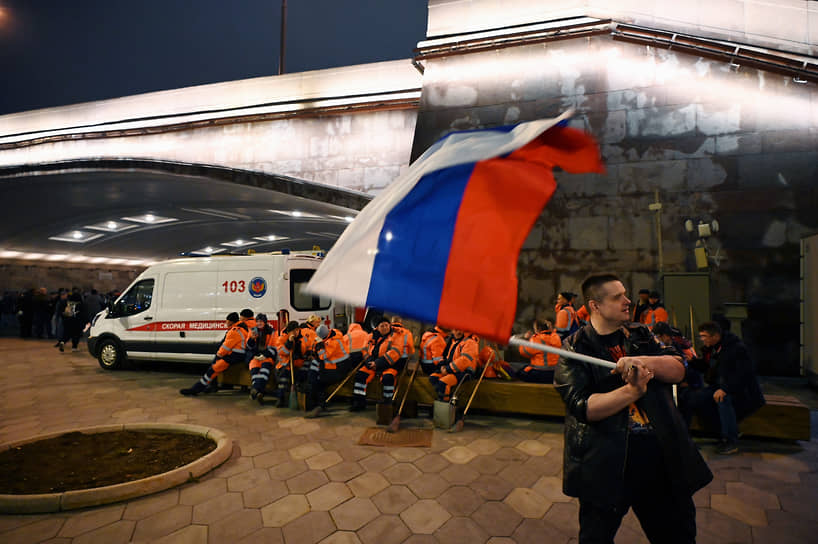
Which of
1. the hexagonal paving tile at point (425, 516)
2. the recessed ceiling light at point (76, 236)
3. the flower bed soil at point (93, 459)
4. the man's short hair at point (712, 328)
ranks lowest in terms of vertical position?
the hexagonal paving tile at point (425, 516)

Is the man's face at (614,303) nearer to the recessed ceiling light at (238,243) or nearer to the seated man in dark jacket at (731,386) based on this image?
the seated man in dark jacket at (731,386)

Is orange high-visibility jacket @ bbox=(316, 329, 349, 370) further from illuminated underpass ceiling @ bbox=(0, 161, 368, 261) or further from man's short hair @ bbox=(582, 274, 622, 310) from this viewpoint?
illuminated underpass ceiling @ bbox=(0, 161, 368, 261)

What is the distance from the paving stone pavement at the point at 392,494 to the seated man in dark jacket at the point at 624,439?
135 cm

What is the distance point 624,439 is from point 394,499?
2481 millimetres

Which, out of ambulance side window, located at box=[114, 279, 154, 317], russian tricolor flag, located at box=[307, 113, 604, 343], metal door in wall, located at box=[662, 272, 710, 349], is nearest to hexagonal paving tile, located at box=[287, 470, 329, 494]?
russian tricolor flag, located at box=[307, 113, 604, 343]

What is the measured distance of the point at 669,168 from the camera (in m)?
9.67

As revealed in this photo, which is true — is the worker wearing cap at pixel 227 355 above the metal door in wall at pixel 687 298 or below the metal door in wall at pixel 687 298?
below

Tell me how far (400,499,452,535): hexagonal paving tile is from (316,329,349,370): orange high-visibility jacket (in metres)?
3.37

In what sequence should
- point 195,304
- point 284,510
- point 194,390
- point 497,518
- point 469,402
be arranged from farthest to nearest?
point 195,304, point 194,390, point 469,402, point 284,510, point 497,518

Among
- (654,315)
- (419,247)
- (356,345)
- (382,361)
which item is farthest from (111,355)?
(654,315)

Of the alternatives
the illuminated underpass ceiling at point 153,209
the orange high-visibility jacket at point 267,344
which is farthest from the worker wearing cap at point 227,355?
the illuminated underpass ceiling at point 153,209

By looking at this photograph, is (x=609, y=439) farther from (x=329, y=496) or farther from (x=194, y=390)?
(x=194, y=390)

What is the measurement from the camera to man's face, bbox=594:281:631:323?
219cm

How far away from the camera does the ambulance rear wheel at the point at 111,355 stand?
33.1 ft
